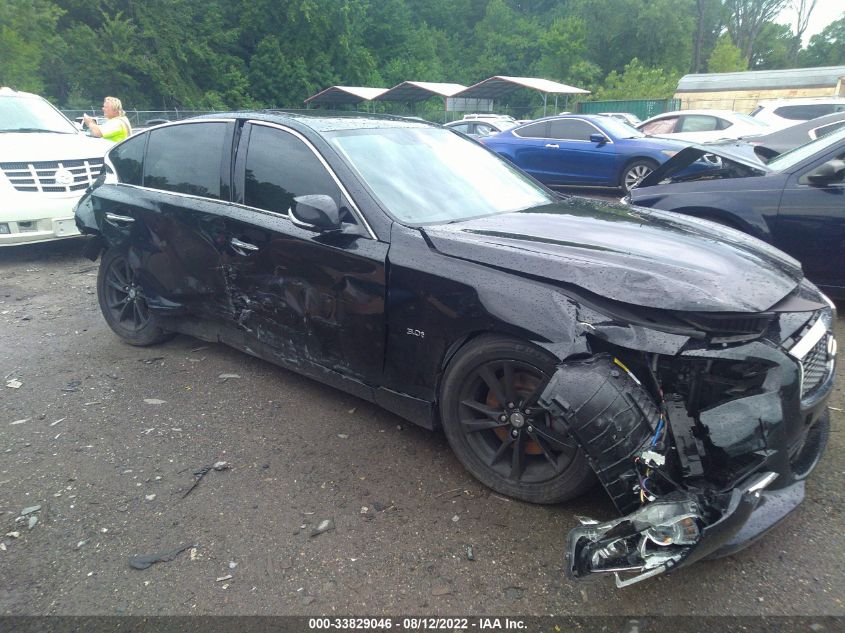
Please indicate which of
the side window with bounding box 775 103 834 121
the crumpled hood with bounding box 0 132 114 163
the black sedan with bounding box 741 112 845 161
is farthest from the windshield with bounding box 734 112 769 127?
the crumpled hood with bounding box 0 132 114 163

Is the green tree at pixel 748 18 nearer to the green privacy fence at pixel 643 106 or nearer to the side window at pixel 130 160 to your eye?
the green privacy fence at pixel 643 106

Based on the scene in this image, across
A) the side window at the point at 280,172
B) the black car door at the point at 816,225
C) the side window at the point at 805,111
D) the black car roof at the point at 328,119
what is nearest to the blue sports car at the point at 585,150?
the side window at the point at 805,111

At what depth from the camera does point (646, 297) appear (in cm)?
232

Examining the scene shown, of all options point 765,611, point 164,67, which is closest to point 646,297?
point 765,611

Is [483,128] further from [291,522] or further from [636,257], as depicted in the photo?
[291,522]

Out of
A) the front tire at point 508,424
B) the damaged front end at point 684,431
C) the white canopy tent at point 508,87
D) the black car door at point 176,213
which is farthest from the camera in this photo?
the white canopy tent at point 508,87

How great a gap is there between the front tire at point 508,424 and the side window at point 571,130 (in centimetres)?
1014

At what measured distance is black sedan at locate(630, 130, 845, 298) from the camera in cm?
457

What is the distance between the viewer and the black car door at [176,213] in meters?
3.84

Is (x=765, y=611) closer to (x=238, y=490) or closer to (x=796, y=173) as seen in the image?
(x=238, y=490)

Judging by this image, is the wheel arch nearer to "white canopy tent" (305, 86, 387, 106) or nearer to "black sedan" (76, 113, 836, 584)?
"black sedan" (76, 113, 836, 584)

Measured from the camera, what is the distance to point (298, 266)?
3.32 meters

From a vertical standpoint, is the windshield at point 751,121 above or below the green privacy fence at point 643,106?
above

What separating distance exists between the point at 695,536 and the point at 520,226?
1645 millimetres
